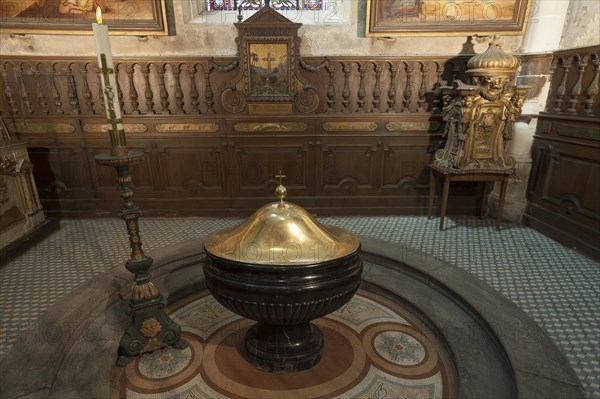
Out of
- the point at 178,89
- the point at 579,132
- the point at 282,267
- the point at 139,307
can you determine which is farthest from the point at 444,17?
the point at 139,307

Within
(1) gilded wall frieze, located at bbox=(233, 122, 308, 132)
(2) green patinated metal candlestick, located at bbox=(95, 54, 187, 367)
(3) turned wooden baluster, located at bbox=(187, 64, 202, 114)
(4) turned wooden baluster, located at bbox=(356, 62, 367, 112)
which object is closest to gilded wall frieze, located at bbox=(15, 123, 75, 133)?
(3) turned wooden baluster, located at bbox=(187, 64, 202, 114)

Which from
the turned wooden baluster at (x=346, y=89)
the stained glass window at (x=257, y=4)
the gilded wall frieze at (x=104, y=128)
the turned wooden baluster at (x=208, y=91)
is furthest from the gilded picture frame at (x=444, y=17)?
the gilded wall frieze at (x=104, y=128)

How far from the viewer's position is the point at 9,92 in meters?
4.68

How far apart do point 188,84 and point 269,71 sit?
3.70 ft

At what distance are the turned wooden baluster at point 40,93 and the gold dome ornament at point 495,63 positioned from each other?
216 inches

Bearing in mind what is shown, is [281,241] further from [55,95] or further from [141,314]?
[55,95]

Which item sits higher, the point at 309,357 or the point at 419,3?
the point at 419,3

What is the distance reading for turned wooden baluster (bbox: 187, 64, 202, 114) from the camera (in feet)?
A: 15.4

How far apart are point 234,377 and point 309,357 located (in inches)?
21.4

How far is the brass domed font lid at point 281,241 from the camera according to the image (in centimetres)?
216

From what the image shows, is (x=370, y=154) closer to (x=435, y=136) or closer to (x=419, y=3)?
(x=435, y=136)

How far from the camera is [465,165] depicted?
171 inches

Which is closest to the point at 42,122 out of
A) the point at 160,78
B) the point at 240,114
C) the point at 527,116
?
the point at 160,78

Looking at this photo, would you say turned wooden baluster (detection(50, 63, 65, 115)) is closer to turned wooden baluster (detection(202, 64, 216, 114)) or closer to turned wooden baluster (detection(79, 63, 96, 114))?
turned wooden baluster (detection(79, 63, 96, 114))
